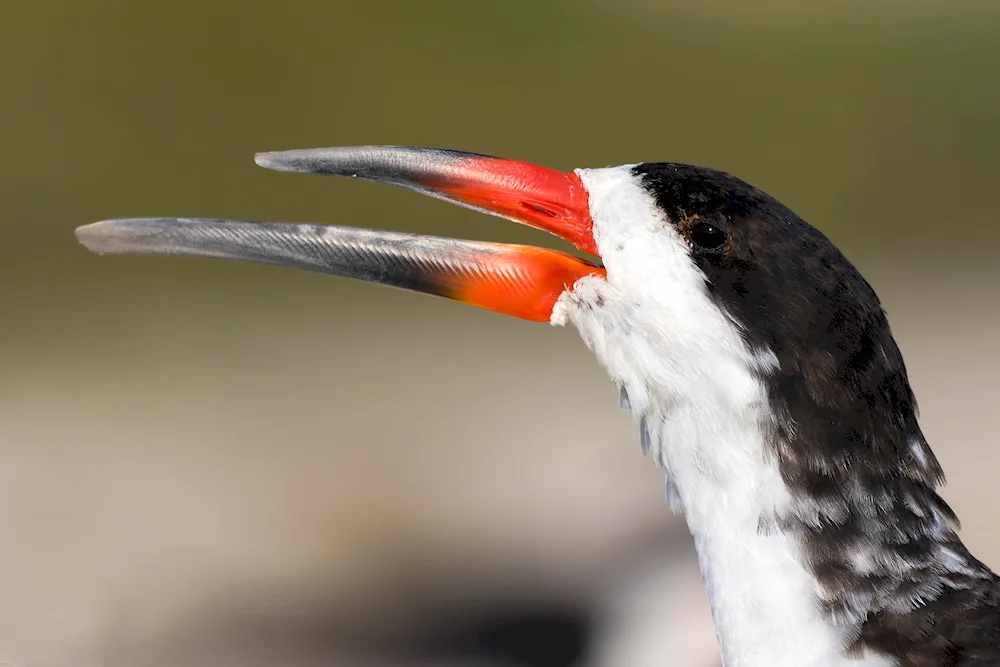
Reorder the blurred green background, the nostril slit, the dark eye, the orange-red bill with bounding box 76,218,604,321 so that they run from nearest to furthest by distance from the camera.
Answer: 1. the dark eye
2. the orange-red bill with bounding box 76,218,604,321
3. the nostril slit
4. the blurred green background

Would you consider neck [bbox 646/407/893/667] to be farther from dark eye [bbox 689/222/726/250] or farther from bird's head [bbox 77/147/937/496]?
dark eye [bbox 689/222/726/250]

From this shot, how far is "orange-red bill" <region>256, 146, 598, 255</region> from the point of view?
8.49 feet

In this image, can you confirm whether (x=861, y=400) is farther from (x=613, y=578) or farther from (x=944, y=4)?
(x=944, y=4)

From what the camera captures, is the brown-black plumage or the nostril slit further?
the nostril slit

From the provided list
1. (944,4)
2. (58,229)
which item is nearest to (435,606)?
(58,229)

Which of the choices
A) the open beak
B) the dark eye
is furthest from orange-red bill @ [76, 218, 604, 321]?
the dark eye

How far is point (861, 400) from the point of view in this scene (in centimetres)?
227

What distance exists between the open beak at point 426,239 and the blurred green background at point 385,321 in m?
3.19

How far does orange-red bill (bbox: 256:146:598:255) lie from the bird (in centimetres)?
15

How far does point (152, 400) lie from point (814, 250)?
8.50 meters

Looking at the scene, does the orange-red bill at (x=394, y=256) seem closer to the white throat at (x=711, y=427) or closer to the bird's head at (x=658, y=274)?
the bird's head at (x=658, y=274)

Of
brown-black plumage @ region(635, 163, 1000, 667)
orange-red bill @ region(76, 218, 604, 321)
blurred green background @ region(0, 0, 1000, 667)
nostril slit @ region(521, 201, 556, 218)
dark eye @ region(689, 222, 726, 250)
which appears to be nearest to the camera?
brown-black plumage @ region(635, 163, 1000, 667)

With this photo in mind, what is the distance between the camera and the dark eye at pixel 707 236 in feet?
7.66

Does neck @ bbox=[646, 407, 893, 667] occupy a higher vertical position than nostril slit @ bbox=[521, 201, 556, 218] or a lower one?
lower
